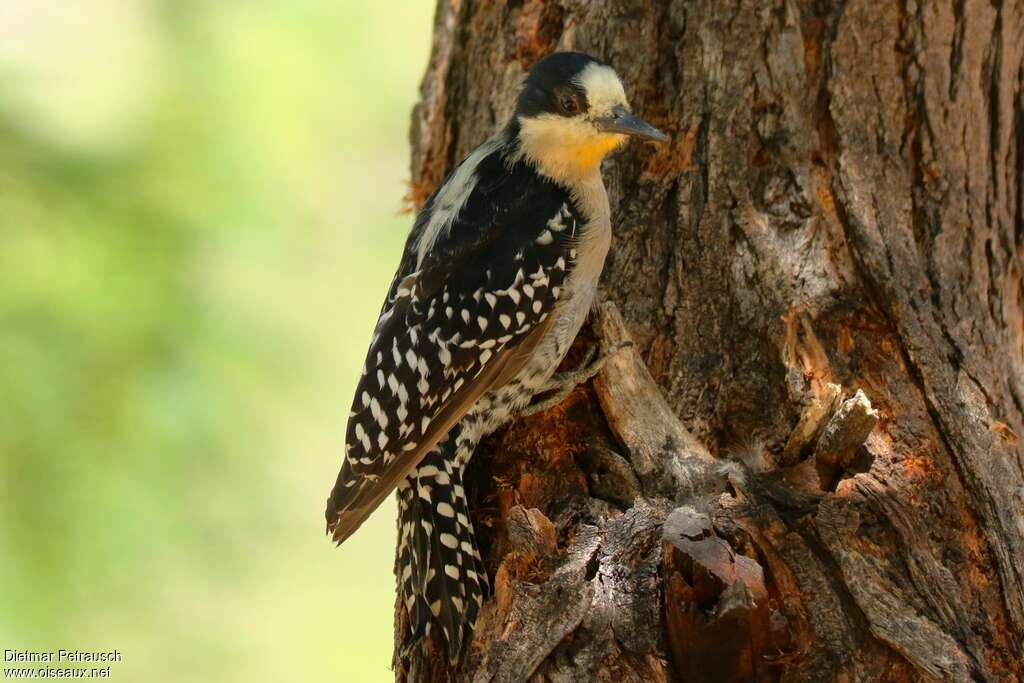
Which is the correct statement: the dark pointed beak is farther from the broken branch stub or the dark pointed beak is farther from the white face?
the broken branch stub

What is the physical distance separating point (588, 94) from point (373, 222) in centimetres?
330

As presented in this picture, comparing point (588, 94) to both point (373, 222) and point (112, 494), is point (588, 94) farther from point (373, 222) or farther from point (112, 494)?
point (373, 222)

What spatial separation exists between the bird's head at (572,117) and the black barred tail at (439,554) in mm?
1078

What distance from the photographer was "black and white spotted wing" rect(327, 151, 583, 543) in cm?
328

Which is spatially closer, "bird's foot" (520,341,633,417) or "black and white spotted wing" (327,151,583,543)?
"black and white spotted wing" (327,151,583,543)

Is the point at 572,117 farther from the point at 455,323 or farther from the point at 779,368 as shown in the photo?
the point at 779,368

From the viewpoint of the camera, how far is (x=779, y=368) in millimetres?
3252

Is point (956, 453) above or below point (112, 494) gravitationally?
below

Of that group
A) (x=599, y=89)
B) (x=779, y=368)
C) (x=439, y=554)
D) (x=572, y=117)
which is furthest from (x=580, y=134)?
(x=439, y=554)

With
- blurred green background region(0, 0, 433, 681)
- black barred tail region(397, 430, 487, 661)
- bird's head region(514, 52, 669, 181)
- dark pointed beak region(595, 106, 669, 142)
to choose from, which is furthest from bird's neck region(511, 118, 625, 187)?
blurred green background region(0, 0, 433, 681)

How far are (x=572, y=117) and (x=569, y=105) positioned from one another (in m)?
0.05

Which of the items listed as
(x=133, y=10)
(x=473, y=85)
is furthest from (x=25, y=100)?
(x=473, y=85)

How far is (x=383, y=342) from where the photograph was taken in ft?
11.4

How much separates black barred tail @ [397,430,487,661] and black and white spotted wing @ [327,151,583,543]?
0.11 meters
